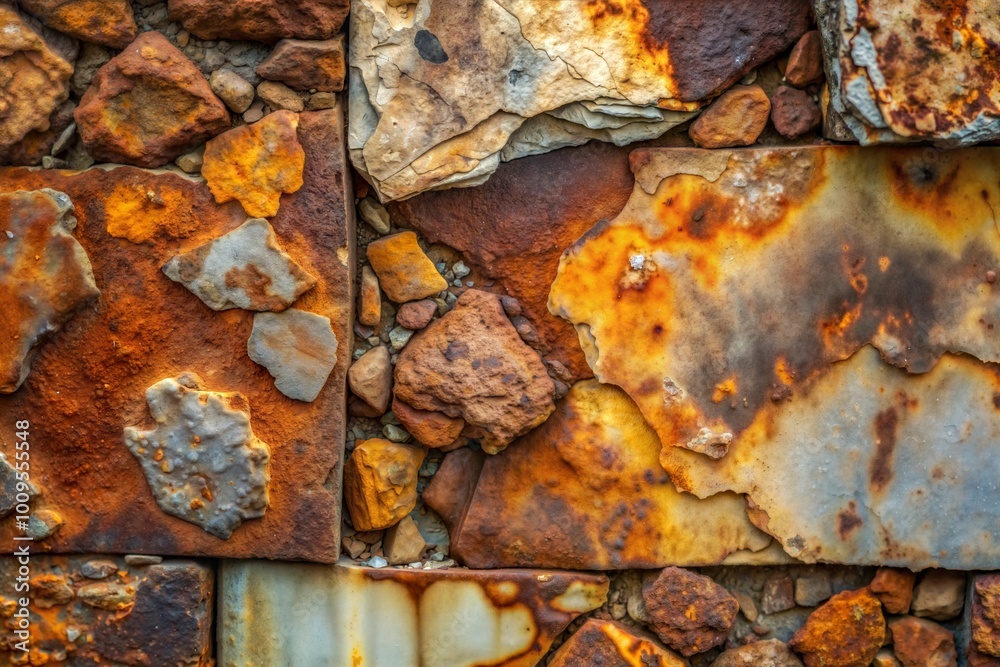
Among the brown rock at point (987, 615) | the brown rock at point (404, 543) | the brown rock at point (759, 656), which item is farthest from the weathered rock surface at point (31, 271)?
the brown rock at point (987, 615)

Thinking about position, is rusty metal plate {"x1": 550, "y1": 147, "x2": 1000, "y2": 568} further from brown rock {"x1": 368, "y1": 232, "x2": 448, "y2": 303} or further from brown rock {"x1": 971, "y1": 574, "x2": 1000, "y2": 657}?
brown rock {"x1": 971, "y1": 574, "x2": 1000, "y2": 657}

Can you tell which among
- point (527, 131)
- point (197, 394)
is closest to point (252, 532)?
point (197, 394)

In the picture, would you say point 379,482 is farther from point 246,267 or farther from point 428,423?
point 246,267

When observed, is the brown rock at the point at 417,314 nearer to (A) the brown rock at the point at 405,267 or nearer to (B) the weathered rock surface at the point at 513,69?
(A) the brown rock at the point at 405,267

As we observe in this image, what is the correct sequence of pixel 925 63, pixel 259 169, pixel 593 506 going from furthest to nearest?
1. pixel 593 506
2. pixel 259 169
3. pixel 925 63

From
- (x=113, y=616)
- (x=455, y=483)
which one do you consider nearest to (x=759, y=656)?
(x=455, y=483)

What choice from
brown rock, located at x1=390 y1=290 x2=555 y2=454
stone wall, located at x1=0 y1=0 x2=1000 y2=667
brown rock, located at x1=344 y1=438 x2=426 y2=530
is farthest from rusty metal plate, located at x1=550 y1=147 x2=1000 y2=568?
brown rock, located at x1=344 y1=438 x2=426 y2=530
